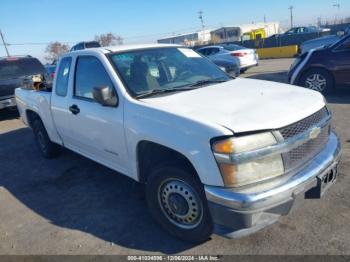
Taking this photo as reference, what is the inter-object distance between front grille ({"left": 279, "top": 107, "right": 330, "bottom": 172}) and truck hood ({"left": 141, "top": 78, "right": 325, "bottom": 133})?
0.06 meters

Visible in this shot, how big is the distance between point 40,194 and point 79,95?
1.58 meters

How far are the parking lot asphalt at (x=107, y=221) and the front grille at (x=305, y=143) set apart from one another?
1.27 ft

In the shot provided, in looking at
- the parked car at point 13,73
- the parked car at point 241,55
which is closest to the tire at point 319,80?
the parked car at point 241,55

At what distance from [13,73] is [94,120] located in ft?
25.4

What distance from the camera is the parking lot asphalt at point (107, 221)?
3.14 metres

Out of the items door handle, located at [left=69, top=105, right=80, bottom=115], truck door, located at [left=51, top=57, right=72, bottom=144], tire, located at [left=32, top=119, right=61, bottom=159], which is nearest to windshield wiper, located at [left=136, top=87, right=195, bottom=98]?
door handle, located at [left=69, top=105, right=80, bottom=115]

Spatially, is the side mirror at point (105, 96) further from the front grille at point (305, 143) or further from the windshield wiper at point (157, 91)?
the front grille at point (305, 143)

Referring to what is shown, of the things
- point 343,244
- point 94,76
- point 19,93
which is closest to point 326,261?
point 343,244

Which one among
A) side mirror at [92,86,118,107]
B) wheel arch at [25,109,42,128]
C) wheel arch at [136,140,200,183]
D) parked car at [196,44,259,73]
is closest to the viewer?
wheel arch at [136,140,200,183]

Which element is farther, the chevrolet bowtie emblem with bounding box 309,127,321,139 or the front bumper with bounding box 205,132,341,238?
the chevrolet bowtie emblem with bounding box 309,127,321,139

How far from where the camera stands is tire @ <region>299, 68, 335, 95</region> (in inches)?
321

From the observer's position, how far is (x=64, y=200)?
4.47 meters

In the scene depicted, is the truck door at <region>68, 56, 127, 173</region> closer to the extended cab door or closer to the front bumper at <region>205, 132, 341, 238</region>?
the front bumper at <region>205, 132, 341, 238</region>

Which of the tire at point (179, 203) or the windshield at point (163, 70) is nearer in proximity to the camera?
the tire at point (179, 203)
